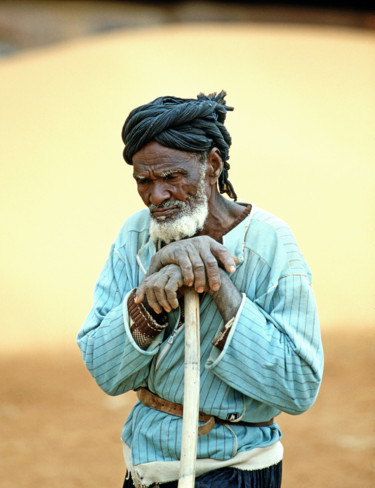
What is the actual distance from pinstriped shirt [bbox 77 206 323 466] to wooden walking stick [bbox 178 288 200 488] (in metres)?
0.10

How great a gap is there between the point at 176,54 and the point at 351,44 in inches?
150

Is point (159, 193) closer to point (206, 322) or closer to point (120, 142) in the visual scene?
point (206, 322)

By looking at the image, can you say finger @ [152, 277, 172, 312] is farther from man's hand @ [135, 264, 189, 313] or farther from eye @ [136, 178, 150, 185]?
eye @ [136, 178, 150, 185]

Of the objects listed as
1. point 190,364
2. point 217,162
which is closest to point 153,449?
point 190,364

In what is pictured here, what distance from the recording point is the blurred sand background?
12289 millimetres

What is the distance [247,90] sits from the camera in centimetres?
1527

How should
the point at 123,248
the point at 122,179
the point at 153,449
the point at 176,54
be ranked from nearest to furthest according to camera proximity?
the point at 153,449 < the point at 123,248 < the point at 122,179 < the point at 176,54

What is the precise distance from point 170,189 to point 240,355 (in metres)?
0.65

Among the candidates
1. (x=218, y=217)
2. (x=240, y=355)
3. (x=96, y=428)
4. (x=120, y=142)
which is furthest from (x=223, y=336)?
(x=120, y=142)

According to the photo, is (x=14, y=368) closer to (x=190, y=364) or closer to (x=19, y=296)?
(x=19, y=296)

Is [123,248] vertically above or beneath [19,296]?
beneath

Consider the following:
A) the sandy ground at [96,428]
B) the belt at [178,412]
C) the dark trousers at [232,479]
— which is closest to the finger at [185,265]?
the belt at [178,412]

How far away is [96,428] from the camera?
7.63 meters

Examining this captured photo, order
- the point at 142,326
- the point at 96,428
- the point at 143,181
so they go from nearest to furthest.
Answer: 1. the point at 142,326
2. the point at 143,181
3. the point at 96,428
